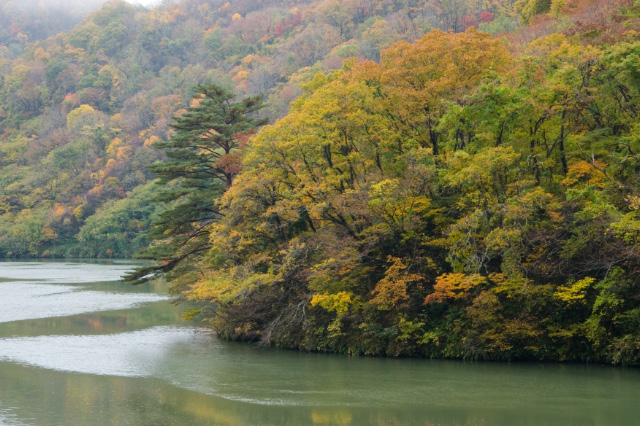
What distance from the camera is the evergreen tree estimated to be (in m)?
30.7

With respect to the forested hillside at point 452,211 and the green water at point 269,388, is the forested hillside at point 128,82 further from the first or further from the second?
the green water at point 269,388

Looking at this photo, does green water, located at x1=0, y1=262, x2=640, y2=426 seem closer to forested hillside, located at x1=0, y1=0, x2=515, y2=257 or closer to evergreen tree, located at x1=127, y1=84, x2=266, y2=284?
evergreen tree, located at x1=127, y1=84, x2=266, y2=284

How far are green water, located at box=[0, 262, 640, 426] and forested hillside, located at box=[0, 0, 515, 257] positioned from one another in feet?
109

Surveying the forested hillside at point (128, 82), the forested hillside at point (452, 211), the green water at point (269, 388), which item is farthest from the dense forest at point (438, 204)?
the forested hillside at point (128, 82)

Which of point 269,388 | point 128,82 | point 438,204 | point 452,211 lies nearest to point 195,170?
point 438,204

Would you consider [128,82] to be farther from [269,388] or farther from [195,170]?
[269,388]

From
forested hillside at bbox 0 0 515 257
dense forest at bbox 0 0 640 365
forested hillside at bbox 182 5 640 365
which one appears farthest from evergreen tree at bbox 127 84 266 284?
forested hillside at bbox 0 0 515 257

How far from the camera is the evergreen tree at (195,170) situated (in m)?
30.7

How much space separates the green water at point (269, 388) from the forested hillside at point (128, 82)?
33224 millimetres

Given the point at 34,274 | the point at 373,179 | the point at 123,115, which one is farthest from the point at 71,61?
the point at 373,179

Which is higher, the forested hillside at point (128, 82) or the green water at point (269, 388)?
the forested hillside at point (128, 82)

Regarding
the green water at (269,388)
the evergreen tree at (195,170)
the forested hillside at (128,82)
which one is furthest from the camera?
the forested hillside at (128,82)

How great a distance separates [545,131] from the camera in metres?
21.5

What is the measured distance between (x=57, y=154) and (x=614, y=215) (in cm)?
8542
